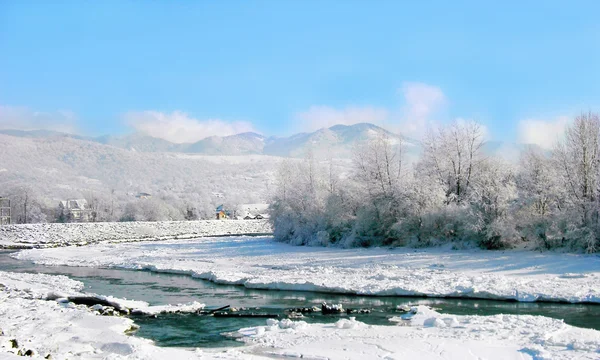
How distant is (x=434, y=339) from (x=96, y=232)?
76591 mm

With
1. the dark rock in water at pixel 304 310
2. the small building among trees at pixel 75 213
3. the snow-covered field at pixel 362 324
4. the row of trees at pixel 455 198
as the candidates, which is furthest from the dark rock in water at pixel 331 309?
the small building among trees at pixel 75 213

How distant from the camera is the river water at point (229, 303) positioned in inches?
729

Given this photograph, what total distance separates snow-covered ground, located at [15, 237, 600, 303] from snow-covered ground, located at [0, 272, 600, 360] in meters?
6.24

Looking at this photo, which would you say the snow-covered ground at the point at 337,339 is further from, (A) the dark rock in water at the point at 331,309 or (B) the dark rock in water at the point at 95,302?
(A) the dark rock in water at the point at 331,309

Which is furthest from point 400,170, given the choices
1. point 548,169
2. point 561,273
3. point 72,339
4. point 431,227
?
point 72,339

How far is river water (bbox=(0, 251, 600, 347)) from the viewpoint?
60.7 feet

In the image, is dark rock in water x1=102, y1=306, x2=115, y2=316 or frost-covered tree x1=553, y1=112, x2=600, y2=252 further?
frost-covered tree x1=553, y1=112, x2=600, y2=252

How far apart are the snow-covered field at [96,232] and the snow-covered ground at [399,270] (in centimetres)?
2928

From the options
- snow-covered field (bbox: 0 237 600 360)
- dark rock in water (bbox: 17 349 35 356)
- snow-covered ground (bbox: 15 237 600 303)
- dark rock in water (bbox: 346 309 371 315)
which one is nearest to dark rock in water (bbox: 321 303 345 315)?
dark rock in water (bbox: 346 309 371 315)

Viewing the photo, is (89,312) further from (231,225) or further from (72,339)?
(231,225)

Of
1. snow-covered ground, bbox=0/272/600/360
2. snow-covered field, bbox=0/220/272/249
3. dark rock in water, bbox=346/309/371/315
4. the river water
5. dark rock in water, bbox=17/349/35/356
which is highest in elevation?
snow-covered field, bbox=0/220/272/249

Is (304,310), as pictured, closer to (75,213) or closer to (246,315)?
(246,315)

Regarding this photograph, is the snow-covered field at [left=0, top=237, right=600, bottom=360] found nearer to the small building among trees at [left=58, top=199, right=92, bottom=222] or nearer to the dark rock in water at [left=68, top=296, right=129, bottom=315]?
the dark rock in water at [left=68, top=296, right=129, bottom=315]

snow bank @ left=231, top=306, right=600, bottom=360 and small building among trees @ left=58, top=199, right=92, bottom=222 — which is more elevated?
small building among trees @ left=58, top=199, right=92, bottom=222
